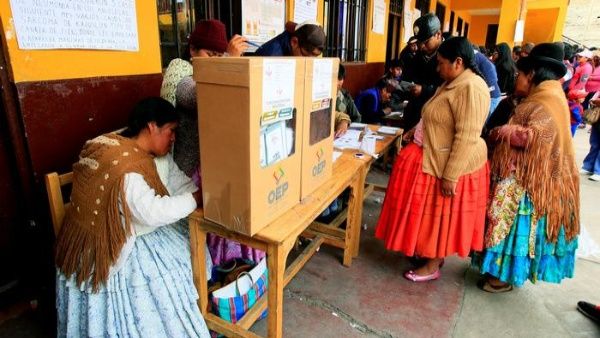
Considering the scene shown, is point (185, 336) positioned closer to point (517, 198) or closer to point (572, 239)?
point (517, 198)

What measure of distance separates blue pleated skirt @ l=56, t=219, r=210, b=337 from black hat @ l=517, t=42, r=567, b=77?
1953mm

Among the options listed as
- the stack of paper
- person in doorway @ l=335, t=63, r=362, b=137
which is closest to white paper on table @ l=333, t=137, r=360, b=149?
the stack of paper

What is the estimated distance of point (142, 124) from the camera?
1394 millimetres

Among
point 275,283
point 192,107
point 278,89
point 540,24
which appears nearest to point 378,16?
point 192,107

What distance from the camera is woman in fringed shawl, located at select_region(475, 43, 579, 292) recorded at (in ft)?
5.90

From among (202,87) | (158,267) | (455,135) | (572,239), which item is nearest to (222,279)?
(158,267)

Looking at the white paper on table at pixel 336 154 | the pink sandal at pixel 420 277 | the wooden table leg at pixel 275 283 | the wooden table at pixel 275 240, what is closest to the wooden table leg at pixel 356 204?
the wooden table at pixel 275 240

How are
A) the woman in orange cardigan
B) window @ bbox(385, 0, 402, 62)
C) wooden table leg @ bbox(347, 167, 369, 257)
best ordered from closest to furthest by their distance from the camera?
the woman in orange cardigan
wooden table leg @ bbox(347, 167, 369, 257)
window @ bbox(385, 0, 402, 62)

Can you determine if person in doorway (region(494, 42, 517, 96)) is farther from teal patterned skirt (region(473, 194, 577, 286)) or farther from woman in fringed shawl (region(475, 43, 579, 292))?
teal patterned skirt (region(473, 194, 577, 286))

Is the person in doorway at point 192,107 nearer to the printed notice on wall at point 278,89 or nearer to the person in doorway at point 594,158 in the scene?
the printed notice on wall at point 278,89

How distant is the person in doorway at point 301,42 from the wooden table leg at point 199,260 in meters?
1.09

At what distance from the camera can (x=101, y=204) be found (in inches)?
51.6

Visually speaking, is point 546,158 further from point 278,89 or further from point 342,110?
point 342,110

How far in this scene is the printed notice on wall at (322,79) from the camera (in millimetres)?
1385
